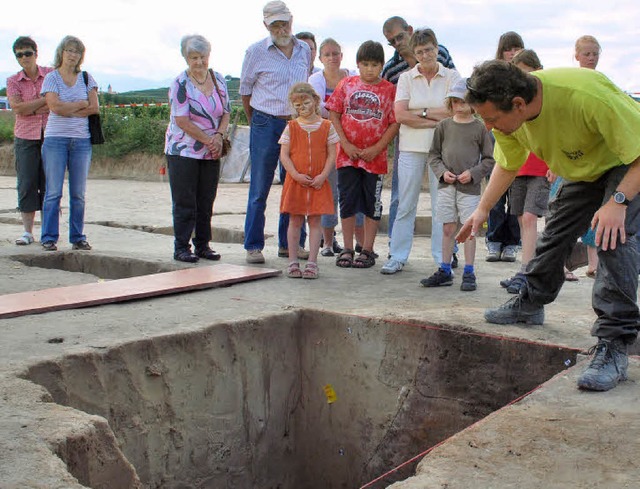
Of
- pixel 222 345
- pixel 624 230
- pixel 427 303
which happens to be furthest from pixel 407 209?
pixel 624 230

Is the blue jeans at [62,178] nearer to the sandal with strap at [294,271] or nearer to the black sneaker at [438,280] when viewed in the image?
the sandal with strap at [294,271]

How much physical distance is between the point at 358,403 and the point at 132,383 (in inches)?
57.8

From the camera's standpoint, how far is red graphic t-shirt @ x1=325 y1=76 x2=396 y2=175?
6426mm

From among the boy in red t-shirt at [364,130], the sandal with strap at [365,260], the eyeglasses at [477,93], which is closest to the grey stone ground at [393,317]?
the sandal with strap at [365,260]

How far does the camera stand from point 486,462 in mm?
2959

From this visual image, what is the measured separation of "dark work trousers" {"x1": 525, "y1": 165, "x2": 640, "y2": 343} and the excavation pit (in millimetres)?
3316

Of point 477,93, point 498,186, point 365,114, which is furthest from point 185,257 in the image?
point 477,93

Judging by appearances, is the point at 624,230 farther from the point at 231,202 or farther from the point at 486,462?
the point at 231,202

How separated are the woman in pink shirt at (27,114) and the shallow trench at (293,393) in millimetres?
3640

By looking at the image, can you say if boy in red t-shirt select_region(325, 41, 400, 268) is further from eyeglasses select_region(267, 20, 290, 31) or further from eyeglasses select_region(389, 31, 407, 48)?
eyeglasses select_region(267, 20, 290, 31)

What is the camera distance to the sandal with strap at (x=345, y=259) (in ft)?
21.8

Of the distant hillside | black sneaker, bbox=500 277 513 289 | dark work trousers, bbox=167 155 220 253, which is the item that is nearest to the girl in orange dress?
dark work trousers, bbox=167 155 220 253

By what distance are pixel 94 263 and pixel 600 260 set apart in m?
4.58

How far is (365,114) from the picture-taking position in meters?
6.43
